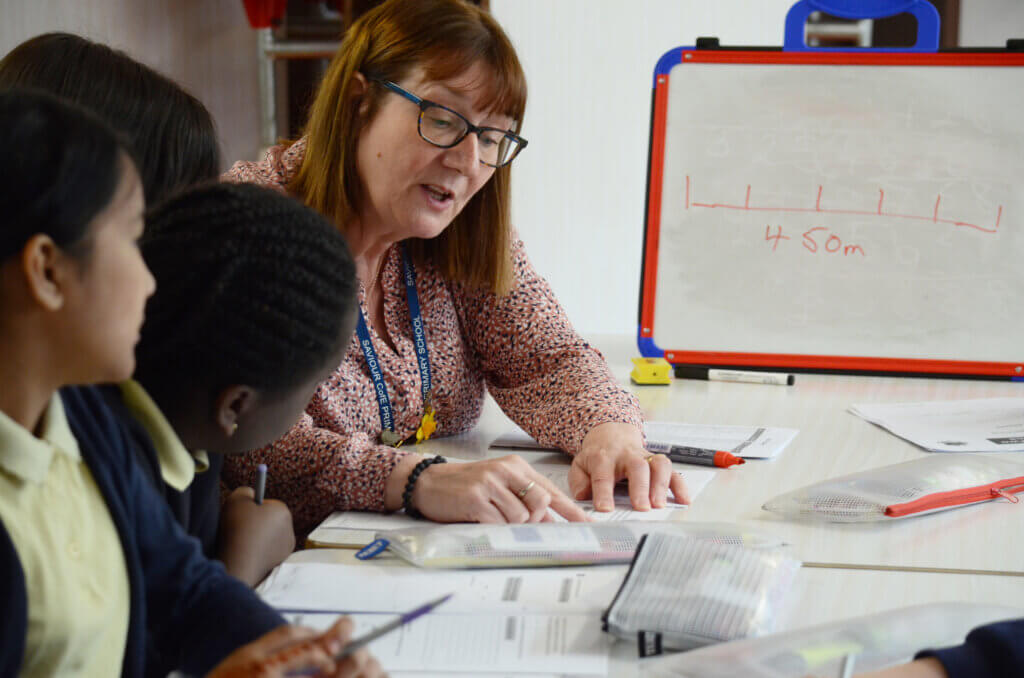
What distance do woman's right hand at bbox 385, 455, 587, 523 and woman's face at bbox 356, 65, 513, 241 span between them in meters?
0.40

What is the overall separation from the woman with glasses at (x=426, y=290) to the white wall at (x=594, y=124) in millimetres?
1013

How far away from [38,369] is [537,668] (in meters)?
0.40

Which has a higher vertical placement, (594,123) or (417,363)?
(594,123)

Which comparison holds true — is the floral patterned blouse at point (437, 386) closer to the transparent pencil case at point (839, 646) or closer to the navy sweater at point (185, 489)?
the navy sweater at point (185, 489)

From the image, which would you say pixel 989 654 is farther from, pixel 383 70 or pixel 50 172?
pixel 383 70

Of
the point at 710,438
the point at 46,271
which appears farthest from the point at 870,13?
the point at 46,271

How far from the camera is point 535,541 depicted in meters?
0.95

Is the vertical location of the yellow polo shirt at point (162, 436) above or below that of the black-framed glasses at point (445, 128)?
below

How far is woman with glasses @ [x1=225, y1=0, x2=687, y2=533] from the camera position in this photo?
1.16 meters

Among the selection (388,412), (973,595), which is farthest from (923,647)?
(388,412)

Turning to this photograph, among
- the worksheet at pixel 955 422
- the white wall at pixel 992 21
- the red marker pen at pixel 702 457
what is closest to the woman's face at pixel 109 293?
the red marker pen at pixel 702 457

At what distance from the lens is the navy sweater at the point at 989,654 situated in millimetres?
725

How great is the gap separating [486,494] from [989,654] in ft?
1.56

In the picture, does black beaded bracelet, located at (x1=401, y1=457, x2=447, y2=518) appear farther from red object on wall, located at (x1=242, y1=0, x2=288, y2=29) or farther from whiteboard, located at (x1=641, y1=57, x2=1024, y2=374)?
red object on wall, located at (x1=242, y1=0, x2=288, y2=29)
